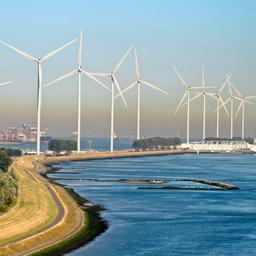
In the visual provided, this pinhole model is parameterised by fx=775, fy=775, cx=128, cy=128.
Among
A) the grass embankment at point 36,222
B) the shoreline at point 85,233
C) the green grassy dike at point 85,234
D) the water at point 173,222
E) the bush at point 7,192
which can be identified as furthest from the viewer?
the bush at point 7,192

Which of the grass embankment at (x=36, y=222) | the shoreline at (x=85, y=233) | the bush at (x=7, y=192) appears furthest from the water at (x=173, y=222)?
the bush at (x=7, y=192)

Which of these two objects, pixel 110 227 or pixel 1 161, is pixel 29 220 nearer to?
pixel 110 227

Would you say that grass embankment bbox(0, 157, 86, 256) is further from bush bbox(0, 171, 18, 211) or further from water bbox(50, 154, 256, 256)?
water bbox(50, 154, 256, 256)

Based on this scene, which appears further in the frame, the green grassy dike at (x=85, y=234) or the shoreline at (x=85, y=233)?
the shoreline at (x=85, y=233)

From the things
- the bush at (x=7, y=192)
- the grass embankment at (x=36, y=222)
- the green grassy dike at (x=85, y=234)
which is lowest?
the green grassy dike at (x=85, y=234)

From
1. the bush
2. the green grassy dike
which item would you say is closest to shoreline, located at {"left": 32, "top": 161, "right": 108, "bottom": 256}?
the green grassy dike

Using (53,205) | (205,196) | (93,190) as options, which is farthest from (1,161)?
(53,205)

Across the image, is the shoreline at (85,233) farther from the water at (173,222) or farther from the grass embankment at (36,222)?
the water at (173,222)

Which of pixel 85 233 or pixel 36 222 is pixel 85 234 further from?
pixel 36 222
